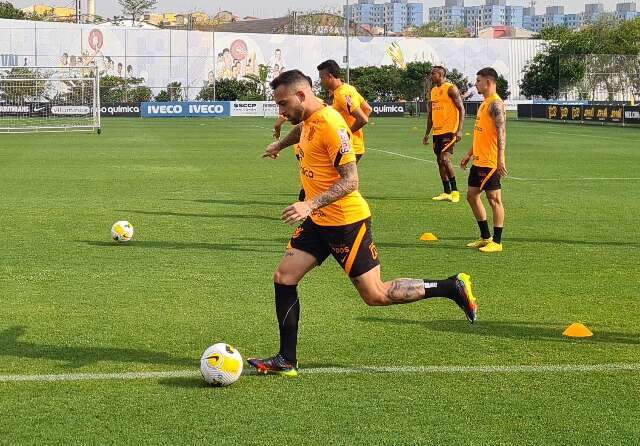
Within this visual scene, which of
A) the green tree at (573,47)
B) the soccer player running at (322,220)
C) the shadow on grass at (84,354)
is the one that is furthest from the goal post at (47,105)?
the soccer player running at (322,220)

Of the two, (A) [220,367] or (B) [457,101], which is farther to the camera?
(B) [457,101]

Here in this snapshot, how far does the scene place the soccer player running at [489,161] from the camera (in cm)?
1231

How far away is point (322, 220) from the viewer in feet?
21.6

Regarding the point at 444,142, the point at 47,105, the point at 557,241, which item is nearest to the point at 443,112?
the point at 444,142

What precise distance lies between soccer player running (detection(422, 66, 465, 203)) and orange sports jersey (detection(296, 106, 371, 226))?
35.9 feet

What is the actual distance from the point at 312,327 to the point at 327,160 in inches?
76.5

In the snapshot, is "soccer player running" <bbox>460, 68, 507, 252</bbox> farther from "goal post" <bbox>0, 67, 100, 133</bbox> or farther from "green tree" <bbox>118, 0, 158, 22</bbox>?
"green tree" <bbox>118, 0, 158, 22</bbox>

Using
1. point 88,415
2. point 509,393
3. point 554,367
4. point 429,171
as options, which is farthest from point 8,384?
point 429,171

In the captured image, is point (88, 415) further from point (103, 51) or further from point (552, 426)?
point (103, 51)

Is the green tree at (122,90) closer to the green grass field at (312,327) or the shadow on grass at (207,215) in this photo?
the green grass field at (312,327)

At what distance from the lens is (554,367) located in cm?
689

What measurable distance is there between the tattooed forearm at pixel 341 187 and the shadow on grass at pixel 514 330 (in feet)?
6.41

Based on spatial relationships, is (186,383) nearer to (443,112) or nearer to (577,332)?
(577,332)

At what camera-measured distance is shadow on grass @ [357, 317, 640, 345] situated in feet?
25.3
